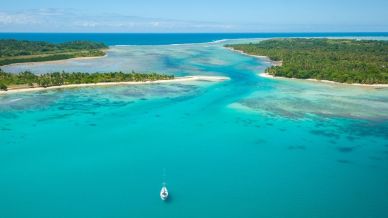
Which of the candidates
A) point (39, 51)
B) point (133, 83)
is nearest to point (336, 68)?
point (133, 83)

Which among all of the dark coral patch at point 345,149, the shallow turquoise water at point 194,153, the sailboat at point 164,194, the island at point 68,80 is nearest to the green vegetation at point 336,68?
the shallow turquoise water at point 194,153

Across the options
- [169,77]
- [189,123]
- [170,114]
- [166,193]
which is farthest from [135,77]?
Result: [166,193]

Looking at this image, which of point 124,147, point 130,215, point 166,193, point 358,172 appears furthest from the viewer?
point 124,147

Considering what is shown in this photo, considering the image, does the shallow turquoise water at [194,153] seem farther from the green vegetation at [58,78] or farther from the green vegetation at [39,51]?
the green vegetation at [39,51]

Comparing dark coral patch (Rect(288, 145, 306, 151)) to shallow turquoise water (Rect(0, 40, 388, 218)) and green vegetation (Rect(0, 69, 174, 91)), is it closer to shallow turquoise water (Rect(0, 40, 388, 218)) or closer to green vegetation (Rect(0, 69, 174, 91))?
shallow turquoise water (Rect(0, 40, 388, 218))

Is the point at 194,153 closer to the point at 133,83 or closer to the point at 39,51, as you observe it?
the point at 133,83

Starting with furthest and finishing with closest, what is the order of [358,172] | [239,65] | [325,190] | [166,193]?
[239,65]
[358,172]
[325,190]
[166,193]

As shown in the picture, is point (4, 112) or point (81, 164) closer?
point (81, 164)

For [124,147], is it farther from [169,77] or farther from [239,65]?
[239,65]
